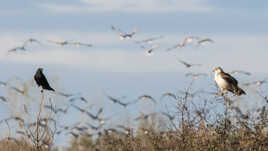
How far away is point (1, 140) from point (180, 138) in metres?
7.57

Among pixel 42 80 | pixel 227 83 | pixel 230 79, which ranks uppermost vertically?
pixel 230 79

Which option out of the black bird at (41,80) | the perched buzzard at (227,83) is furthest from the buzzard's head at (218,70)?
the black bird at (41,80)

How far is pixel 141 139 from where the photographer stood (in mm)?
15867

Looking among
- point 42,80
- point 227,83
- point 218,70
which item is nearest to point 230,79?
point 227,83

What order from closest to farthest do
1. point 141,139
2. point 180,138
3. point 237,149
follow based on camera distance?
point 237,149
point 180,138
point 141,139

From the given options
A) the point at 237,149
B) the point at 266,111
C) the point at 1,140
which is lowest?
the point at 237,149

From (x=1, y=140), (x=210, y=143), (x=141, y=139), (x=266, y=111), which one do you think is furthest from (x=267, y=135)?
(x=1, y=140)

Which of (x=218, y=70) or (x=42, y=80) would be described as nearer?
(x=42, y=80)

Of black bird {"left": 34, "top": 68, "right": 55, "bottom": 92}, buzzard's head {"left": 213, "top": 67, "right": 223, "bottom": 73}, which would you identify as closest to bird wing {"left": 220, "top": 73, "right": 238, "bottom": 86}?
buzzard's head {"left": 213, "top": 67, "right": 223, "bottom": 73}

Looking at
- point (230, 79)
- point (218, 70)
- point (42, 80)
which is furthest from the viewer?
point (218, 70)

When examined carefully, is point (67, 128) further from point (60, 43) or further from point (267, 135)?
point (267, 135)

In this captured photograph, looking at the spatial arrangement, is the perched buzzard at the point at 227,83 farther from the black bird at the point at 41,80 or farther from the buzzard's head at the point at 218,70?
the black bird at the point at 41,80

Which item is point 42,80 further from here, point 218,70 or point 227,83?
point 218,70

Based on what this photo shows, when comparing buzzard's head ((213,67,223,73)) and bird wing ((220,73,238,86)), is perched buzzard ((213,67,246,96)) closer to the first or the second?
bird wing ((220,73,238,86))
